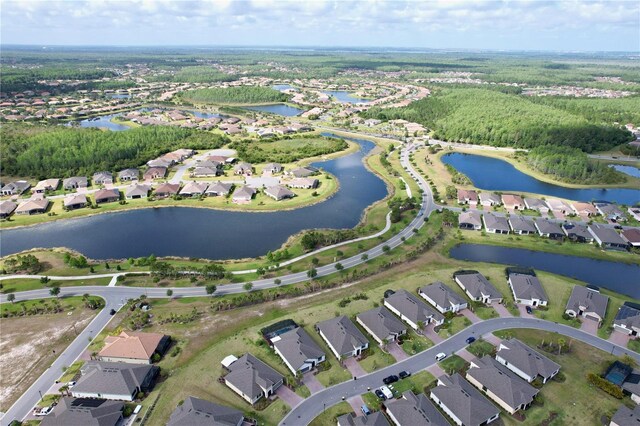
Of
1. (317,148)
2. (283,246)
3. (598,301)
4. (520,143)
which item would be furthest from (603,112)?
(283,246)

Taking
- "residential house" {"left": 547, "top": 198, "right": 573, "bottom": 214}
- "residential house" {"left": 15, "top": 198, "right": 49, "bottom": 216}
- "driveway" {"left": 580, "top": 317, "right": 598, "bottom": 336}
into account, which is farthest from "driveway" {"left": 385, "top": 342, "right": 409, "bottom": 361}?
"residential house" {"left": 15, "top": 198, "right": 49, "bottom": 216}

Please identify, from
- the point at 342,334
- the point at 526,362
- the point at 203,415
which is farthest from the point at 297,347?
the point at 526,362

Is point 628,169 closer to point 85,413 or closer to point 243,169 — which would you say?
point 243,169

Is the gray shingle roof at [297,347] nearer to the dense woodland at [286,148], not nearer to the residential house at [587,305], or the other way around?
the residential house at [587,305]

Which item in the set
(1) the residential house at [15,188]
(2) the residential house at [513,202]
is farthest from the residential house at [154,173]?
(2) the residential house at [513,202]

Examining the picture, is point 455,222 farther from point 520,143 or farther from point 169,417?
point 520,143

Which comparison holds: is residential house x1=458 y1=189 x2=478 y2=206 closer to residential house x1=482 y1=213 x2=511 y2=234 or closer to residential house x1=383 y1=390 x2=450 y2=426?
residential house x1=482 y1=213 x2=511 y2=234
